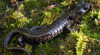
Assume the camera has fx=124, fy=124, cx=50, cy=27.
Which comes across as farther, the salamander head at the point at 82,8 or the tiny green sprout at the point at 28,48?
the salamander head at the point at 82,8

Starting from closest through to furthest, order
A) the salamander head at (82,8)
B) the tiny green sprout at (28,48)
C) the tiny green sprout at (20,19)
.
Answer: the tiny green sprout at (28,48), the salamander head at (82,8), the tiny green sprout at (20,19)

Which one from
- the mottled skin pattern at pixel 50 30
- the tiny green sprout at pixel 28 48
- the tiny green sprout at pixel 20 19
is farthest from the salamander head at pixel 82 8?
the tiny green sprout at pixel 28 48

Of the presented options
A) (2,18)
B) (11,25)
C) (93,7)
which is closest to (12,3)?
Result: (2,18)

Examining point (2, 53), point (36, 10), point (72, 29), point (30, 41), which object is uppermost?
point (36, 10)

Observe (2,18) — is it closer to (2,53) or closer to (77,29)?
(2,53)

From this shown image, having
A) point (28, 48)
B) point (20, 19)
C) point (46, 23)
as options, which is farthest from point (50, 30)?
point (20, 19)

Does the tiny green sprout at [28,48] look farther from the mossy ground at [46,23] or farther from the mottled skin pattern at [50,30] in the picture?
the mottled skin pattern at [50,30]
